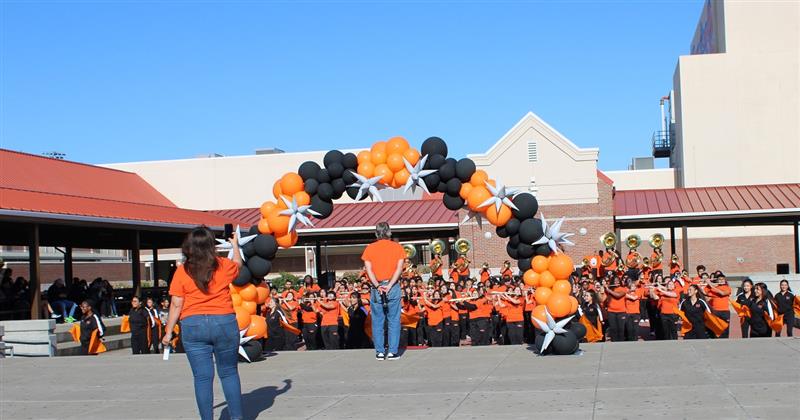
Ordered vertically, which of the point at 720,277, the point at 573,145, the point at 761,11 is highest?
the point at 761,11

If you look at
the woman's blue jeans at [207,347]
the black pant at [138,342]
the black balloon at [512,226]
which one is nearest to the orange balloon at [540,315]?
the black balloon at [512,226]

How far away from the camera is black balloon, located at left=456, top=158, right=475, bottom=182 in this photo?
12.2m

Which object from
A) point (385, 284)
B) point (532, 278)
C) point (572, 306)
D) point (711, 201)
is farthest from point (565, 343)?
point (711, 201)

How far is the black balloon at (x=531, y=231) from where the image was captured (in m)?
11.3

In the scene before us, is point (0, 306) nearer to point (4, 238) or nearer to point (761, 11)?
point (4, 238)

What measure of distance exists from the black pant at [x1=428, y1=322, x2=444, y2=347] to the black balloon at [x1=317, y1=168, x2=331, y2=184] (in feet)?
18.0

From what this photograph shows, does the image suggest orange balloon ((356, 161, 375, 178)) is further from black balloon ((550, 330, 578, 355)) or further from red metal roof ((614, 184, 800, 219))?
red metal roof ((614, 184, 800, 219))

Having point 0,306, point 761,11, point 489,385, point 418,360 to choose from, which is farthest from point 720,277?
point 761,11

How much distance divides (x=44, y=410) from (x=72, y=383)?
5.60 feet

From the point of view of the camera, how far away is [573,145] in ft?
119

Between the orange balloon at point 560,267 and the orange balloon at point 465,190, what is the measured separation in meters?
1.56

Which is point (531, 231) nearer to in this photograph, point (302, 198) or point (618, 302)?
point (302, 198)

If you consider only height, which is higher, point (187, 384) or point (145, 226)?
point (145, 226)

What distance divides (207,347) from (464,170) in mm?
6408
